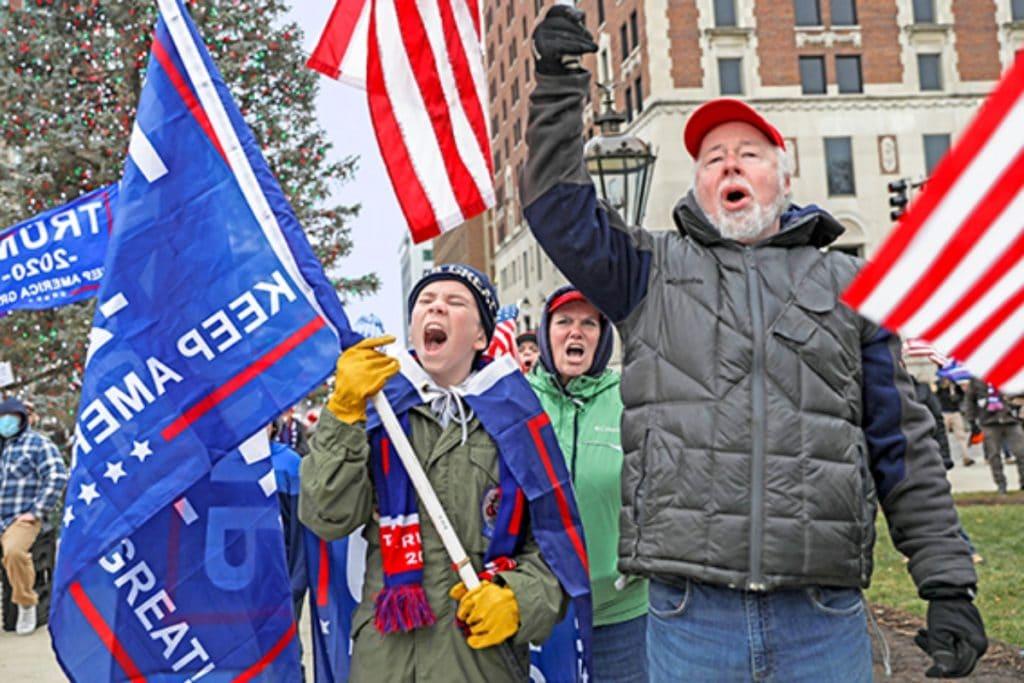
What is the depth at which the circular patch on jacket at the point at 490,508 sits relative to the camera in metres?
3.54

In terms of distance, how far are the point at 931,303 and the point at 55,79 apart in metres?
15.4

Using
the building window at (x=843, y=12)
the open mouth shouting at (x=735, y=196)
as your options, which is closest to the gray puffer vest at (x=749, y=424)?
the open mouth shouting at (x=735, y=196)

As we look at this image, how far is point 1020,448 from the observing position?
50.6ft

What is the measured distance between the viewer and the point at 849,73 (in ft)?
129

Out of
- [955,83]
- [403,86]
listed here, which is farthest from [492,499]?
[955,83]

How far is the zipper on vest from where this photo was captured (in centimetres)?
272

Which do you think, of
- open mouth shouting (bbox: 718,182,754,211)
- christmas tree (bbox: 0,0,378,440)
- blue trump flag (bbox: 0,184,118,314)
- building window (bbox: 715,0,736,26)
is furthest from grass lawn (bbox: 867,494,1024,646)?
building window (bbox: 715,0,736,26)

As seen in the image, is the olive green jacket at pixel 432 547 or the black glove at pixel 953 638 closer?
the black glove at pixel 953 638

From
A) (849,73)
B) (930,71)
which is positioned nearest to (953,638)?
(849,73)

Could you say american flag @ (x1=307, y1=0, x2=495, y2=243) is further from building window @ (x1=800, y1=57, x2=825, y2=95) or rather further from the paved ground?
building window @ (x1=800, y1=57, x2=825, y2=95)

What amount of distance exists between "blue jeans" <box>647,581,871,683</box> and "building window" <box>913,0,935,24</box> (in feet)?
135

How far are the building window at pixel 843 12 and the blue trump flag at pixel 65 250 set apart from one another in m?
37.3

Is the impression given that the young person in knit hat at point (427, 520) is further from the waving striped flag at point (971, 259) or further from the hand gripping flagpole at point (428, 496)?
the waving striped flag at point (971, 259)

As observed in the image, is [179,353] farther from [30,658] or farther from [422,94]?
[30,658]
